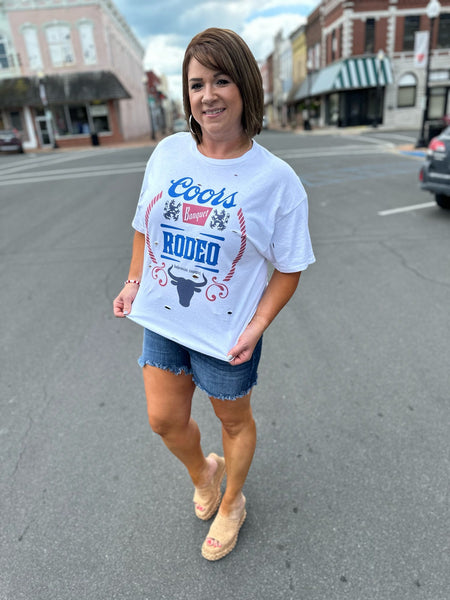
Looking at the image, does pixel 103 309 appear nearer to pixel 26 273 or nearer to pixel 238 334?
pixel 26 273

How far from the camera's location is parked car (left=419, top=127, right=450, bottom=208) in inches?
291

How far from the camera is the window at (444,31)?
31.9 meters

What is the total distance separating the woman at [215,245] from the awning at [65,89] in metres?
32.9

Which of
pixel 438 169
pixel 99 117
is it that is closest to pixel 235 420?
pixel 438 169

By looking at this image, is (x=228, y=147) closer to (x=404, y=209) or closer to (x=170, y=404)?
(x=170, y=404)

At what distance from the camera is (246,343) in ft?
5.51

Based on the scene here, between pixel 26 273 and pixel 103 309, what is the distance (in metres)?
1.80

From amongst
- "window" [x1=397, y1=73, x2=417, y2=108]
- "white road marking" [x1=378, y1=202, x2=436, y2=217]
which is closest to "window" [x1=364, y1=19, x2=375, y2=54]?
"window" [x1=397, y1=73, x2=417, y2=108]

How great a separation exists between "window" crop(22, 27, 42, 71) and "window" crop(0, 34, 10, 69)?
1.50m

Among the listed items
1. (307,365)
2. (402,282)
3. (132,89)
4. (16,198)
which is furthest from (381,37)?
(307,365)

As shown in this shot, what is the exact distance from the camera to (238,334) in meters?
1.72

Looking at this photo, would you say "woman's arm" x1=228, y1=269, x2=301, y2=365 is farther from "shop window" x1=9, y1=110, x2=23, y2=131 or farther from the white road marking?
"shop window" x1=9, y1=110, x2=23, y2=131

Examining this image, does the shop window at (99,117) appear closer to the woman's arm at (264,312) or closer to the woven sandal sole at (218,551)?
the woman's arm at (264,312)

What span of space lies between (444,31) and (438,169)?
3210 centimetres
